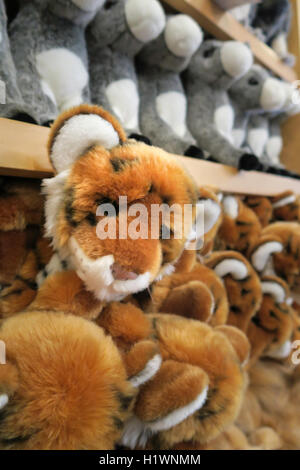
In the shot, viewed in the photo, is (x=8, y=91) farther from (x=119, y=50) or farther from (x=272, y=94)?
(x=272, y=94)

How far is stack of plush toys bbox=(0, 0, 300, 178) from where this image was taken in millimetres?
471

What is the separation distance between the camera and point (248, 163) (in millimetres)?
621

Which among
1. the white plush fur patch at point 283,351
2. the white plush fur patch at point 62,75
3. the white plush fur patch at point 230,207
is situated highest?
the white plush fur patch at point 62,75

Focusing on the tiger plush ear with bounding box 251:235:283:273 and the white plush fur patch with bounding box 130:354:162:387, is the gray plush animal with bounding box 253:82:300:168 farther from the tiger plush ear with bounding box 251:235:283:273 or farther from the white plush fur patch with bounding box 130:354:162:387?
the white plush fur patch with bounding box 130:354:162:387

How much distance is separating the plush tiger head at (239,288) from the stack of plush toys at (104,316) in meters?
0.13

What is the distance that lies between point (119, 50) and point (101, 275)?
21.7 inches

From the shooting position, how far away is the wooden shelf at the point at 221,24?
0.69 meters

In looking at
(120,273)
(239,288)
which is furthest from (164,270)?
(239,288)

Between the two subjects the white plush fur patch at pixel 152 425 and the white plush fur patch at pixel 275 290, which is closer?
the white plush fur patch at pixel 152 425

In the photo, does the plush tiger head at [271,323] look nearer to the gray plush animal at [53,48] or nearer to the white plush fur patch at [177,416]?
the white plush fur patch at [177,416]

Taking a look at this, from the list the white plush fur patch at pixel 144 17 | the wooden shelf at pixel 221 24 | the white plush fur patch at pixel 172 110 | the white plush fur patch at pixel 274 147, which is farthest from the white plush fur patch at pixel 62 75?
the white plush fur patch at pixel 274 147

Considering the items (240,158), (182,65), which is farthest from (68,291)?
(182,65)

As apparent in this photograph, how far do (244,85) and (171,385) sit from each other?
862 mm
